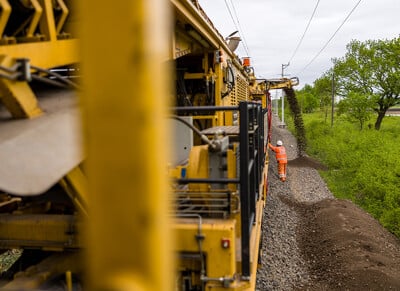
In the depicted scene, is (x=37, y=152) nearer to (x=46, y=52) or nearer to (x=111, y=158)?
(x=46, y=52)

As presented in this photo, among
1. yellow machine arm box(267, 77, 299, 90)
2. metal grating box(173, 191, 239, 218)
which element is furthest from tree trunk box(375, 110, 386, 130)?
metal grating box(173, 191, 239, 218)

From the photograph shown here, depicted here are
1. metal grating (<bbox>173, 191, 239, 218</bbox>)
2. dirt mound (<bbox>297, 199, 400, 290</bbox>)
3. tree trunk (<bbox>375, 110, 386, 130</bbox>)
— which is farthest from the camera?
tree trunk (<bbox>375, 110, 386, 130</bbox>)

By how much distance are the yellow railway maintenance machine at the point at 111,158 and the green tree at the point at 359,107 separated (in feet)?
103

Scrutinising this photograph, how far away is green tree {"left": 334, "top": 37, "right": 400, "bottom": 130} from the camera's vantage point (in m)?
35.9

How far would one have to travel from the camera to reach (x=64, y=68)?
3.53 meters

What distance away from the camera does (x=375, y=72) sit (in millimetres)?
37156

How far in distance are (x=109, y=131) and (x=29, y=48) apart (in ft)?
6.69

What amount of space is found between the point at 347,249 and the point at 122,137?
8.37 meters

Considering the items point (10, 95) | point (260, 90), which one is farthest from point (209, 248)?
point (260, 90)

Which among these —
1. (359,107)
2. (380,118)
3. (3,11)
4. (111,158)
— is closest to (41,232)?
(3,11)

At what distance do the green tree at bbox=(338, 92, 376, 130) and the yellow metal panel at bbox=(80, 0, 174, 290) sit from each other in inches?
1453

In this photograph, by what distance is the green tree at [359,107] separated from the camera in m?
34.8

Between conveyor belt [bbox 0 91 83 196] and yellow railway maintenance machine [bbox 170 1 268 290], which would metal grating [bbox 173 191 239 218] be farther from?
conveyor belt [bbox 0 91 83 196]

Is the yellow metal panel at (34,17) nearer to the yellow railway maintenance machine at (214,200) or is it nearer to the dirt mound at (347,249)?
the yellow railway maintenance machine at (214,200)
